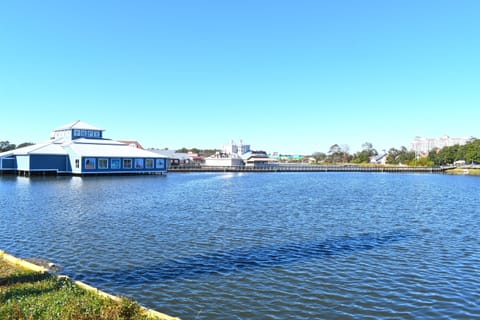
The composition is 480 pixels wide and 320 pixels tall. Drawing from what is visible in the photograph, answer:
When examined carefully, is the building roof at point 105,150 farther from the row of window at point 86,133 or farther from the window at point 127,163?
the row of window at point 86,133

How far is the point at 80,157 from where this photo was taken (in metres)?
63.3

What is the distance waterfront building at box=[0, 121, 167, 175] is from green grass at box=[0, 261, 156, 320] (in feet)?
187

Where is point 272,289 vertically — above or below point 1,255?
below

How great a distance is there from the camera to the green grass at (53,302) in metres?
7.61

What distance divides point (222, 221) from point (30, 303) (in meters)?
15.5

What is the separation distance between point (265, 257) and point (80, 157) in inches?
2200

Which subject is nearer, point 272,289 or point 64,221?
point 272,289

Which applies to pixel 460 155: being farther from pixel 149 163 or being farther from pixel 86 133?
pixel 86 133

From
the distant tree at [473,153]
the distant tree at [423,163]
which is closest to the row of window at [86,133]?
the distant tree at [473,153]

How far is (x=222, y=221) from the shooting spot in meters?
23.4

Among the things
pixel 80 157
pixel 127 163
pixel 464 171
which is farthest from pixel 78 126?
pixel 464 171

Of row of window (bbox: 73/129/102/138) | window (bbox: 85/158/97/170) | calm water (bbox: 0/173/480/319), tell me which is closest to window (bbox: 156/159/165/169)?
row of window (bbox: 73/129/102/138)

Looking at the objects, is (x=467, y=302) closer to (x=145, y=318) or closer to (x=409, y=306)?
(x=409, y=306)

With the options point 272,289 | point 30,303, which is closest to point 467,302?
point 272,289
